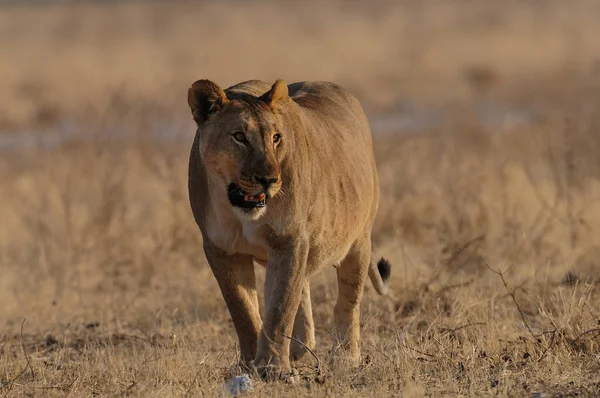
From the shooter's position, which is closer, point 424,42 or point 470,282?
point 470,282

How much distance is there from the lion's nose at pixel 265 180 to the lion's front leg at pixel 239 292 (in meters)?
0.63

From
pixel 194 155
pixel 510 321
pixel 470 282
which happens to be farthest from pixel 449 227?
pixel 194 155

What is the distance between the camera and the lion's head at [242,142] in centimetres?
608

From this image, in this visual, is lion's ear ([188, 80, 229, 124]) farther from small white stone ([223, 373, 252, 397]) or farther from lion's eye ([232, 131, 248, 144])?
small white stone ([223, 373, 252, 397])

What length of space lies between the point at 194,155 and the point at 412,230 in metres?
5.29

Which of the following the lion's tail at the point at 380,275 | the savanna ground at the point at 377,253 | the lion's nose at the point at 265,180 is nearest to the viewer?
the lion's nose at the point at 265,180

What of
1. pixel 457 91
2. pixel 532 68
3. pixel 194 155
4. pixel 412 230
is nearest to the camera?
pixel 194 155

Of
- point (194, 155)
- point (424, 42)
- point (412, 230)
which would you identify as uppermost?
point (194, 155)

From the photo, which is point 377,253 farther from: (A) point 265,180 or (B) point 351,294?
(A) point 265,180

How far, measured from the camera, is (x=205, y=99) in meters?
6.36

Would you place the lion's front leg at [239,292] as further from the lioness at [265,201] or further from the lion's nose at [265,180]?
the lion's nose at [265,180]

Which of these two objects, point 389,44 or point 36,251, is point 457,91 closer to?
point 389,44

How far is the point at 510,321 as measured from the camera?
26.3ft

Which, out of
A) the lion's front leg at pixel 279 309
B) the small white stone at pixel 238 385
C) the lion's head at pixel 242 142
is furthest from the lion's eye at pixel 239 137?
the small white stone at pixel 238 385
